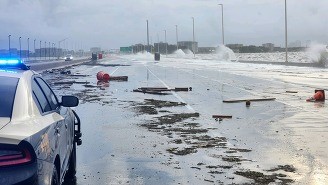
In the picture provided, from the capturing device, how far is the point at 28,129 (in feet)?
12.6

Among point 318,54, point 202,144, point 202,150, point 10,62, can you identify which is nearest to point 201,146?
point 202,144

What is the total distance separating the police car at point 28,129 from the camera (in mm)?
3533

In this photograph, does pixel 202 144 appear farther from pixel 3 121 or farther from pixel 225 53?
pixel 225 53

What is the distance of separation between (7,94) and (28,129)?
83cm

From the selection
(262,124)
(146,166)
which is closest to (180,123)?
(262,124)

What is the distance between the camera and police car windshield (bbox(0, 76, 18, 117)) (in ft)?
14.0

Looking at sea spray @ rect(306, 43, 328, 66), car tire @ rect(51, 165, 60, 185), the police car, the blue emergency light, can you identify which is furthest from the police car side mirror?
sea spray @ rect(306, 43, 328, 66)

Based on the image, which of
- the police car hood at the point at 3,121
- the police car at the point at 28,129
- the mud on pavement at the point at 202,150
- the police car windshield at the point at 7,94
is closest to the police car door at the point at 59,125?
the police car at the point at 28,129

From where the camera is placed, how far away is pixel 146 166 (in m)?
7.59

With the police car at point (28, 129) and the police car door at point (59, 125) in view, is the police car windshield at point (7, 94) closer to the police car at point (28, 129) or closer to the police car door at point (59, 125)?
the police car at point (28, 129)

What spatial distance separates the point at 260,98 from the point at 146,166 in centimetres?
1172

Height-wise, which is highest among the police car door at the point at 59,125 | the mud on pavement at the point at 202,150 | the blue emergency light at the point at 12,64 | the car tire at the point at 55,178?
the blue emergency light at the point at 12,64

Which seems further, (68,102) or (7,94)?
(68,102)

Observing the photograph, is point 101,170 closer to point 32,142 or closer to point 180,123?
point 32,142
